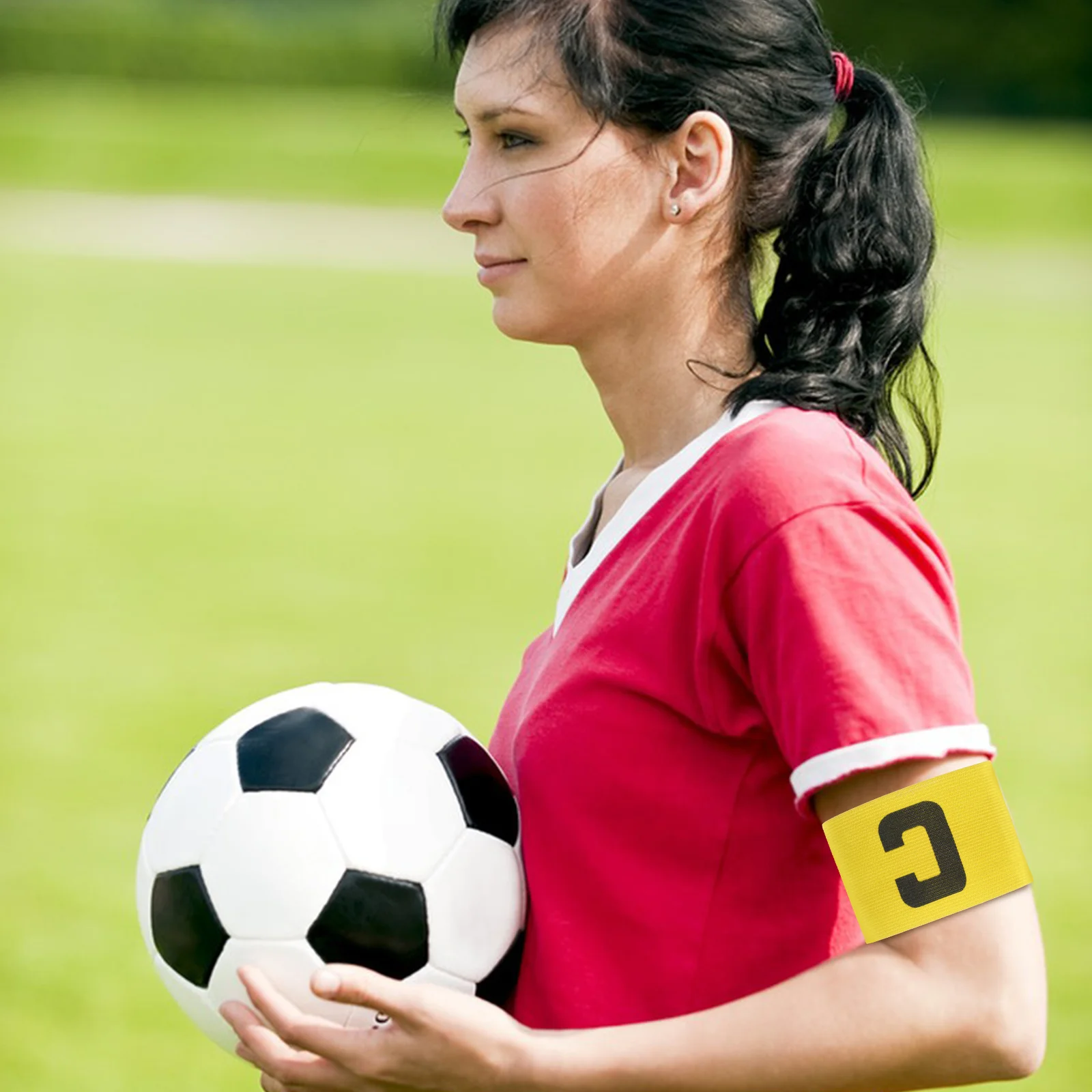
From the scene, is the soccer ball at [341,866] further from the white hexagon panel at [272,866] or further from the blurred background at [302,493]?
the blurred background at [302,493]

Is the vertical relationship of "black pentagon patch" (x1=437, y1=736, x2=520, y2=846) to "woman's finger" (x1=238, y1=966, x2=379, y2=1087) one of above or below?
above

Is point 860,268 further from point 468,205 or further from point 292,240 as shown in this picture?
point 292,240

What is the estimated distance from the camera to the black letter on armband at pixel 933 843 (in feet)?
4.89

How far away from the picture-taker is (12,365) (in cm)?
1387

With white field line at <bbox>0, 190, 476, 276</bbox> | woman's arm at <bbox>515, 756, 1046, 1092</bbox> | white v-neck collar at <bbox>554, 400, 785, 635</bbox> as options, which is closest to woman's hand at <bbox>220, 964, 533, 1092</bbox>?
woman's arm at <bbox>515, 756, 1046, 1092</bbox>

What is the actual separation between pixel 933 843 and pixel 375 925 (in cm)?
59

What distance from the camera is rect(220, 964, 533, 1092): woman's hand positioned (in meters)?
1.57

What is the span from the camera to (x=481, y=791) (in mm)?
1839

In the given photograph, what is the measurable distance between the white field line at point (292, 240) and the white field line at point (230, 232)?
0.02 metres

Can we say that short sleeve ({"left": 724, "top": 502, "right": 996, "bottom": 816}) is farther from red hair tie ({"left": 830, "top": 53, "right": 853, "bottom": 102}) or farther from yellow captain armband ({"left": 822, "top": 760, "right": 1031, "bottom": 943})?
red hair tie ({"left": 830, "top": 53, "right": 853, "bottom": 102})

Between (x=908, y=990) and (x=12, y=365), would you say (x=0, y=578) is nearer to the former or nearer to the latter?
(x=12, y=365)

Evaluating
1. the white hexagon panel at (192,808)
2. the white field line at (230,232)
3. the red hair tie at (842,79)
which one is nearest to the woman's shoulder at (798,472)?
the red hair tie at (842,79)

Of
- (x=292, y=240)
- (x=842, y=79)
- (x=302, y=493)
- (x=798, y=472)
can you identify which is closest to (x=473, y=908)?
(x=798, y=472)

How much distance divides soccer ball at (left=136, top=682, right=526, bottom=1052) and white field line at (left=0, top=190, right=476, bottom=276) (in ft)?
63.2
